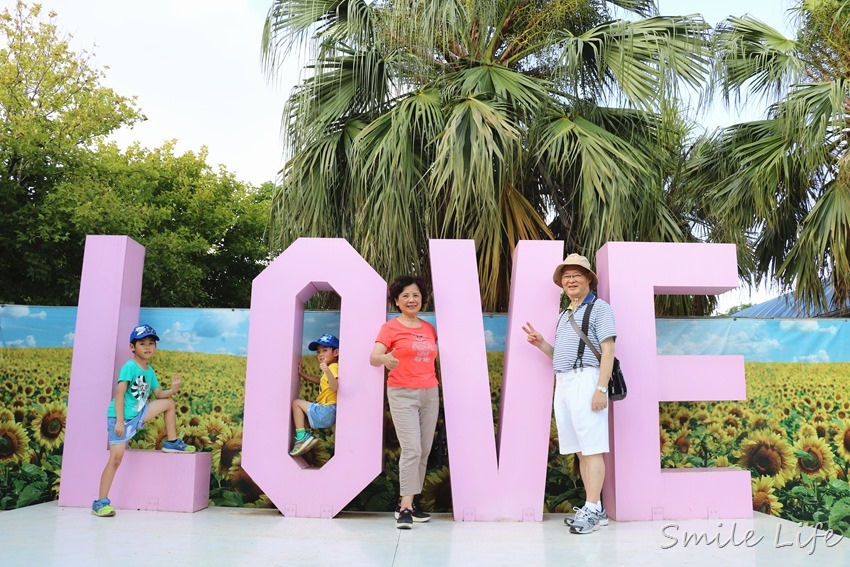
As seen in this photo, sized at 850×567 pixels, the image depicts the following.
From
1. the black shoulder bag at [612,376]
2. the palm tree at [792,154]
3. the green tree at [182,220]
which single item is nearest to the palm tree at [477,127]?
the palm tree at [792,154]

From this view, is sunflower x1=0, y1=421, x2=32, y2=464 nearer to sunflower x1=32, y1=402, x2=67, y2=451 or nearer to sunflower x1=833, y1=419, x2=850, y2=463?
sunflower x1=32, y1=402, x2=67, y2=451

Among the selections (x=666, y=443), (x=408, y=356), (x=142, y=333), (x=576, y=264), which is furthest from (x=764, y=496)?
(x=142, y=333)

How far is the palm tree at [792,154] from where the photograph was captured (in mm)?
7035

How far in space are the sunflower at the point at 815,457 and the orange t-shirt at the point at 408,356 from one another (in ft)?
9.24

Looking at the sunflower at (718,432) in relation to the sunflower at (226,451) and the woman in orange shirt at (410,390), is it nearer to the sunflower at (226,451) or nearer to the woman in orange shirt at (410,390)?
the woman in orange shirt at (410,390)

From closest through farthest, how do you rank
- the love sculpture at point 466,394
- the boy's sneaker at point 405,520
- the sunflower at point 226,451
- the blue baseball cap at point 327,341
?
1. the boy's sneaker at point 405,520
2. the love sculpture at point 466,394
3. the blue baseball cap at point 327,341
4. the sunflower at point 226,451

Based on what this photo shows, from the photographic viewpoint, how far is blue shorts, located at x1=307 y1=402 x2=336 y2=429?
508 cm

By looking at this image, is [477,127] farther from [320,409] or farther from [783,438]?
[783,438]

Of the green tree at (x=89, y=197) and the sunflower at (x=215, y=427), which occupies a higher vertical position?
the green tree at (x=89, y=197)

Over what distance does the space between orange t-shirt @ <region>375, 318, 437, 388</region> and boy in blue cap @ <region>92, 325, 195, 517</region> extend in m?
1.65

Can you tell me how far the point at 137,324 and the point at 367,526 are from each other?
235 cm

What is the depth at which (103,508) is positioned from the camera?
4789 mm

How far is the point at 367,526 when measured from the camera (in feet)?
15.3

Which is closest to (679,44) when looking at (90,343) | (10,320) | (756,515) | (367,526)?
(756,515)
